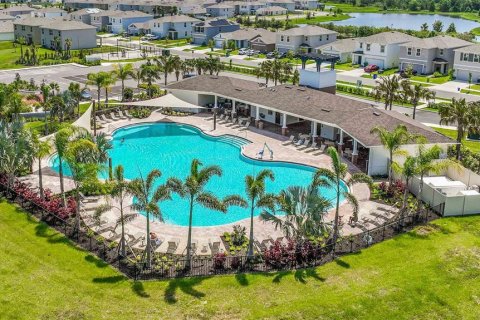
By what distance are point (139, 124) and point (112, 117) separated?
12.6ft

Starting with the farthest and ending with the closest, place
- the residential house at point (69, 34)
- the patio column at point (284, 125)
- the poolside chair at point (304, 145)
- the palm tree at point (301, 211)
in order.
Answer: the residential house at point (69, 34) < the patio column at point (284, 125) < the poolside chair at point (304, 145) < the palm tree at point (301, 211)

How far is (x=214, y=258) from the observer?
27219 millimetres

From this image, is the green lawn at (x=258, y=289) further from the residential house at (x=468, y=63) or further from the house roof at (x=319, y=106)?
the residential house at (x=468, y=63)

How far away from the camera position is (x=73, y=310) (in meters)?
23.3

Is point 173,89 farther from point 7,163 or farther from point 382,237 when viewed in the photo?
point 382,237

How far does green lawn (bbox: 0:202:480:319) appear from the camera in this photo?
23.5 m

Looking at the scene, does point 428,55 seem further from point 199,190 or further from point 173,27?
point 199,190

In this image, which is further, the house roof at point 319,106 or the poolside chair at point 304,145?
the poolside chair at point 304,145

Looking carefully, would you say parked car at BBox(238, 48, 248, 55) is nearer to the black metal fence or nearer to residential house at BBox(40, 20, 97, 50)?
residential house at BBox(40, 20, 97, 50)

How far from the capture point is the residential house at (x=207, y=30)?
113 meters

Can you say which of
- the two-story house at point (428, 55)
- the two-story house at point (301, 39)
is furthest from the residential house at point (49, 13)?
the two-story house at point (428, 55)

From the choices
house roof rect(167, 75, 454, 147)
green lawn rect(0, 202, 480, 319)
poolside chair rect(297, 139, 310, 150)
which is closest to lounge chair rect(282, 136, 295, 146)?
poolside chair rect(297, 139, 310, 150)

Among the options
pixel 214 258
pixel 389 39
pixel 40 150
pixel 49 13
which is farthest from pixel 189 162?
pixel 49 13

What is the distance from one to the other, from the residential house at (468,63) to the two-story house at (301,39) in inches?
1140
